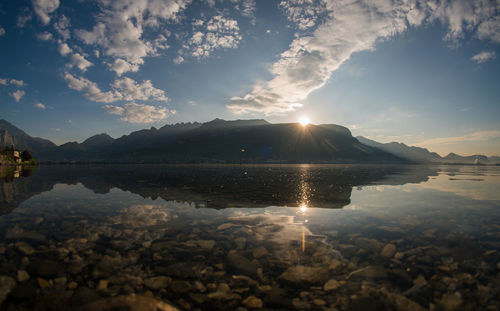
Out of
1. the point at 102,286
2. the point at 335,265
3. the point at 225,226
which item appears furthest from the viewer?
the point at 225,226

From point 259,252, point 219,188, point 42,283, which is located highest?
point 42,283

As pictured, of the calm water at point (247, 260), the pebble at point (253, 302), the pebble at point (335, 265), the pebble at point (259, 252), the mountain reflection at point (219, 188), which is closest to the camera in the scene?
the pebble at point (253, 302)

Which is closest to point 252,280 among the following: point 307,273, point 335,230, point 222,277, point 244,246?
point 222,277

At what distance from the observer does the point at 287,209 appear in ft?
53.4

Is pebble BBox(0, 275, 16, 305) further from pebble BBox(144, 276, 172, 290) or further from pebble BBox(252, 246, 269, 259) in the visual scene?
pebble BBox(252, 246, 269, 259)

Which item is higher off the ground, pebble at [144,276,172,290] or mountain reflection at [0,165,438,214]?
pebble at [144,276,172,290]

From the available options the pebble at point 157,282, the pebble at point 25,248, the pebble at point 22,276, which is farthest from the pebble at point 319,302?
the pebble at point 25,248

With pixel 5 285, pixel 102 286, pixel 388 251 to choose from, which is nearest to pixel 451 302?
pixel 388 251

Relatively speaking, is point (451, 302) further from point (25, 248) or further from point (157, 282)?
point (25, 248)

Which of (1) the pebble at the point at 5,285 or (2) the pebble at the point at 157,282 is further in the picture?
(2) the pebble at the point at 157,282

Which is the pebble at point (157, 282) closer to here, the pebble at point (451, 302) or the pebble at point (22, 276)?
the pebble at point (22, 276)

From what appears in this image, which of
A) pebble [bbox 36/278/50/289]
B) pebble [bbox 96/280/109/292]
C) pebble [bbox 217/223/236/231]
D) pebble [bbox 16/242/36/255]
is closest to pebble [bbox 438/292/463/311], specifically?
pebble [bbox 96/280/109/292]

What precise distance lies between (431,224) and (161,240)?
13.8 m

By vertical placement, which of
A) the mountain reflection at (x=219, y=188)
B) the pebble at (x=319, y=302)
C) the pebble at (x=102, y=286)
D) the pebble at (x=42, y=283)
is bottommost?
the mountain reflection at (x=219, y=188)
